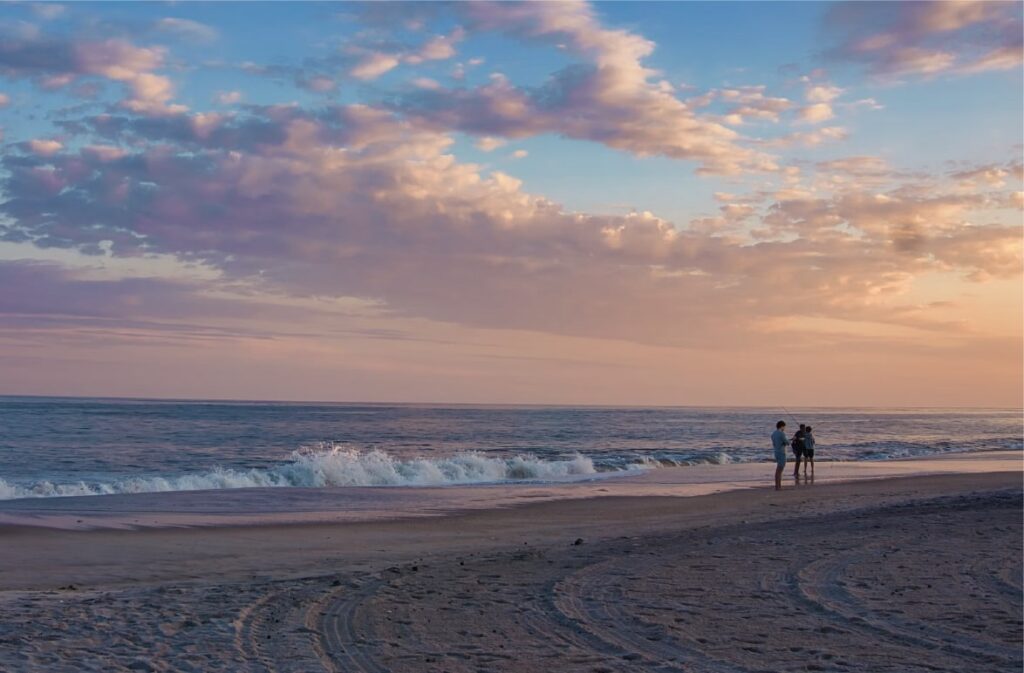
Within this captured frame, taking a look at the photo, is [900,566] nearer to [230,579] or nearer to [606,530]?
[606,530]

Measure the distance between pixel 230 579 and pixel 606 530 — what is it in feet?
23.1

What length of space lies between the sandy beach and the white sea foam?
28.8ft

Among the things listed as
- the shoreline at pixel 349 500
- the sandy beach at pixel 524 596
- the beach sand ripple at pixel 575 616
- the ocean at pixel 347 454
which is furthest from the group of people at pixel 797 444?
the beach sand ripple at pixel 575 616

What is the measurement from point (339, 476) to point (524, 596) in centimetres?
1919

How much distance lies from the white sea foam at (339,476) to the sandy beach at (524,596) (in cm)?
878

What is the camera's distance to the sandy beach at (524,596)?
23.5 feet

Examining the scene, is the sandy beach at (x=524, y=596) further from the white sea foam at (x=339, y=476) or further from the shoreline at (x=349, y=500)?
the white sea foam at (x=339, y=476)

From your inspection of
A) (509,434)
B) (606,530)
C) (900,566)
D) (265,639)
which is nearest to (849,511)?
(606,530)

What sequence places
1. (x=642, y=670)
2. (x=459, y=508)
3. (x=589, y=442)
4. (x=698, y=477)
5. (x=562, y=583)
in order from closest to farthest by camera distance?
(x=642, y=670) < (x=562, y=583) < (x=459, y=508) < (x=698, y=477) < (x=589, y=442)

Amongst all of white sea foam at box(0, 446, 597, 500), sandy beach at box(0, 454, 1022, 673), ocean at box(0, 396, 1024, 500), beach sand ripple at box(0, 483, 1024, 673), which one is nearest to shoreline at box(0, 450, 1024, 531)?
sandy beach at box(0, 454, 1022, 673)

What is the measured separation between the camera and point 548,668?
6875mm

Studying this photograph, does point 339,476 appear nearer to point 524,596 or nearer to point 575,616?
point 524,596

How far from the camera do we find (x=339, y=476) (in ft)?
91.2

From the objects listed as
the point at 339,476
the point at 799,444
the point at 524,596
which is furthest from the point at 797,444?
the point at 524,596
